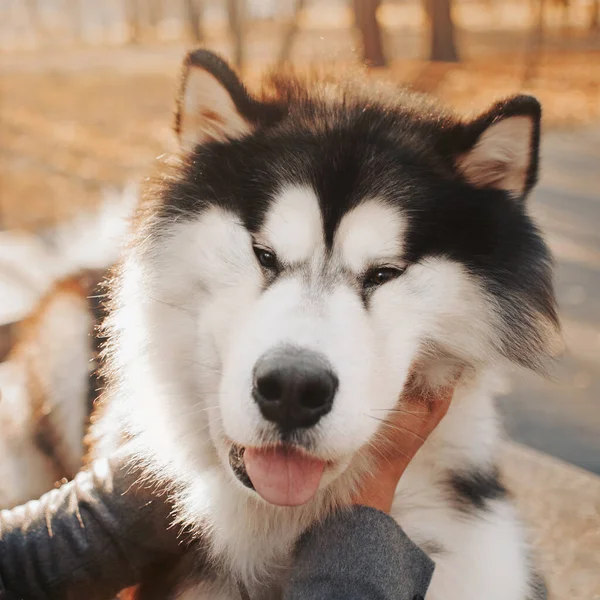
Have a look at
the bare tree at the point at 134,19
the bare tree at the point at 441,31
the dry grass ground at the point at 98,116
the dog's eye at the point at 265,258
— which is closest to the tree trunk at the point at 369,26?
the dry grass ground at the point at 98,116

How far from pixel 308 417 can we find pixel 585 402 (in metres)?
3.31

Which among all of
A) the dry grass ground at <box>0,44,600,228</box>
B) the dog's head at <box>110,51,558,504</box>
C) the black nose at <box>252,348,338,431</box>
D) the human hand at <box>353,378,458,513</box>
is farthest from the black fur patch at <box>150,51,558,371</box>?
the dry grass ground at <box>0,44,600,228</box>

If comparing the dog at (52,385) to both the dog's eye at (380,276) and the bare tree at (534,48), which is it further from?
the bare tree at (534,48)

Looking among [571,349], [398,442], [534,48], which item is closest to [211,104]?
[398,442]

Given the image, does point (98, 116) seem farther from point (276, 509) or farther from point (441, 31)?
point (276, 509)

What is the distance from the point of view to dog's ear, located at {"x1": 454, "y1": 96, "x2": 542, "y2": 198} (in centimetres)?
162

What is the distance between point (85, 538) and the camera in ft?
5.40

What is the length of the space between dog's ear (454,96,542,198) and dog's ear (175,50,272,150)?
49 centimetres

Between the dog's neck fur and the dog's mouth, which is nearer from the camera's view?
the dog's mouth

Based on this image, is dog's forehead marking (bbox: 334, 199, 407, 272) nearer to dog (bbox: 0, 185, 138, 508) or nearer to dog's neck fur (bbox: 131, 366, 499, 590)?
dog's neck fur (bbox: 131, 366, 499, 590)

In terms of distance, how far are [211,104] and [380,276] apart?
23.4 inches

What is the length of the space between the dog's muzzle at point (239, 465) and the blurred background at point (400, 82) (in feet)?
2.66

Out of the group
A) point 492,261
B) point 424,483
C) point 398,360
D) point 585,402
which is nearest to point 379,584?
point 424,483

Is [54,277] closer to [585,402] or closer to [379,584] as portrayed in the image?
[379,584]
